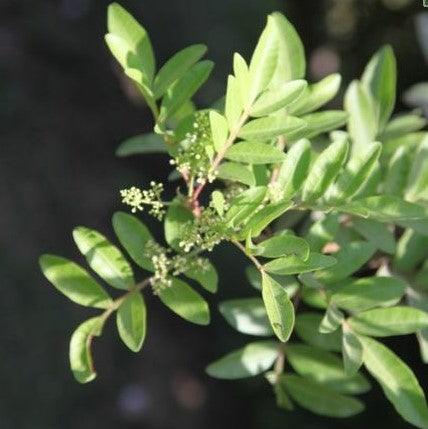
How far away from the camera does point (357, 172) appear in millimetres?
1172

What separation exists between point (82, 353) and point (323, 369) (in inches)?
17.2

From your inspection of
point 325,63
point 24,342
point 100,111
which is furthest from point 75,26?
point 24,342

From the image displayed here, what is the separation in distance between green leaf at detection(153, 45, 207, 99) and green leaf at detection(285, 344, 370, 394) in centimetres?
50

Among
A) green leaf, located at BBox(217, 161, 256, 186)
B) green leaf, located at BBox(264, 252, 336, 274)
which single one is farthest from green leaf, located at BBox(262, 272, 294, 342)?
green leaf, located at BBox(217, 161, 256, 186)

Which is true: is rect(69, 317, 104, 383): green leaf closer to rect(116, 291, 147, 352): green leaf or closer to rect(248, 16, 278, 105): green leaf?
rect(116, 291, 147, 352): green leaf

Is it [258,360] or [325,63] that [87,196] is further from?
[258,360]

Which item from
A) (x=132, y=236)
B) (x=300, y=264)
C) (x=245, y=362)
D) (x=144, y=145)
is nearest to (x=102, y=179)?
(x=144, y=145)

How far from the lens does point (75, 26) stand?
3.21 m

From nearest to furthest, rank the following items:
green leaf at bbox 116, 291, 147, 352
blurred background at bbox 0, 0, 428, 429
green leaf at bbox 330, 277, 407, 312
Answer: green leaf at bbox 116, 291, 147, 352 < green leaf at bbox 330, 277, 407, 312 < blurred background at bbox 0, 0, 428, 429

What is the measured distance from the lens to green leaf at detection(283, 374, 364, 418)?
1424 mm

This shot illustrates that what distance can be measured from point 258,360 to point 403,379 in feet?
0.93

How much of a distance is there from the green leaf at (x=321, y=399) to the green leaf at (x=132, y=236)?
1.29 ft

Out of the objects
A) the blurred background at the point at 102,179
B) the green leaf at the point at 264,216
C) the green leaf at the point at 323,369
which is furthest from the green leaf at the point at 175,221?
the blurred background at the point at 102,179

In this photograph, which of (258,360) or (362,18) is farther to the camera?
(362,18)
